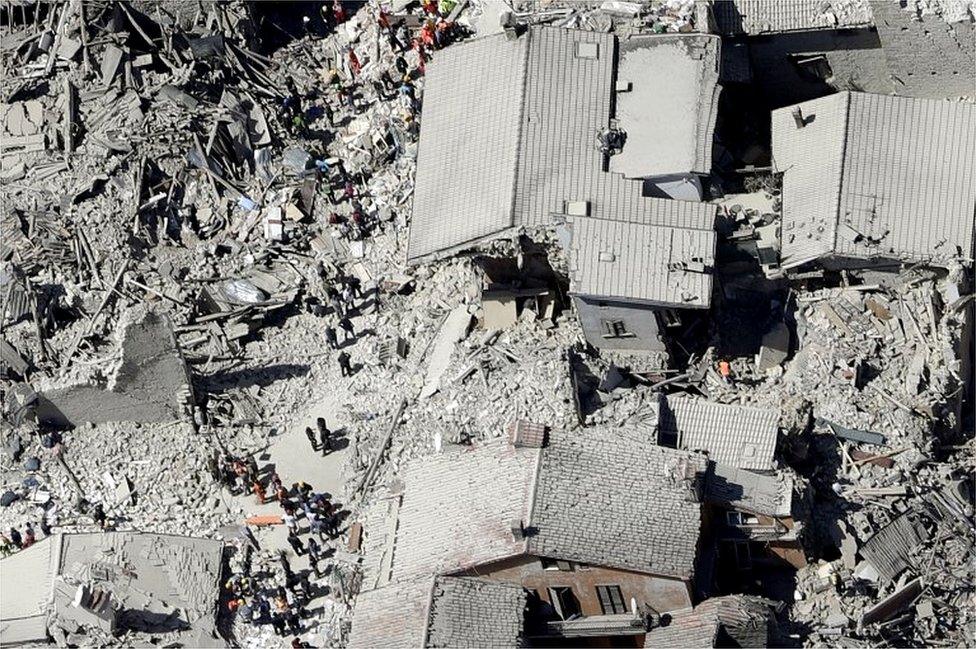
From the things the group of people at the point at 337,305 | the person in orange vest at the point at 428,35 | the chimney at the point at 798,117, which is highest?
the person in orange vest at the point at 428,35

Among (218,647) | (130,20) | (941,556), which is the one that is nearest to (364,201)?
(130,20)

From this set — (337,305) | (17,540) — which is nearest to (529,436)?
(337,305)

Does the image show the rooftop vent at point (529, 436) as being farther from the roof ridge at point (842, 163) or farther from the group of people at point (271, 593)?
the roof ridge at point (842, 163)

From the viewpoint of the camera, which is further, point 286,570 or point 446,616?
point 286,570

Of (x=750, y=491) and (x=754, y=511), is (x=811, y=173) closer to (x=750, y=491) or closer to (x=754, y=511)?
(x=750, y=491)

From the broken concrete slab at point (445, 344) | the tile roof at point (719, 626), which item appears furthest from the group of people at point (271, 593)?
the tile roof at point (719, 626)
